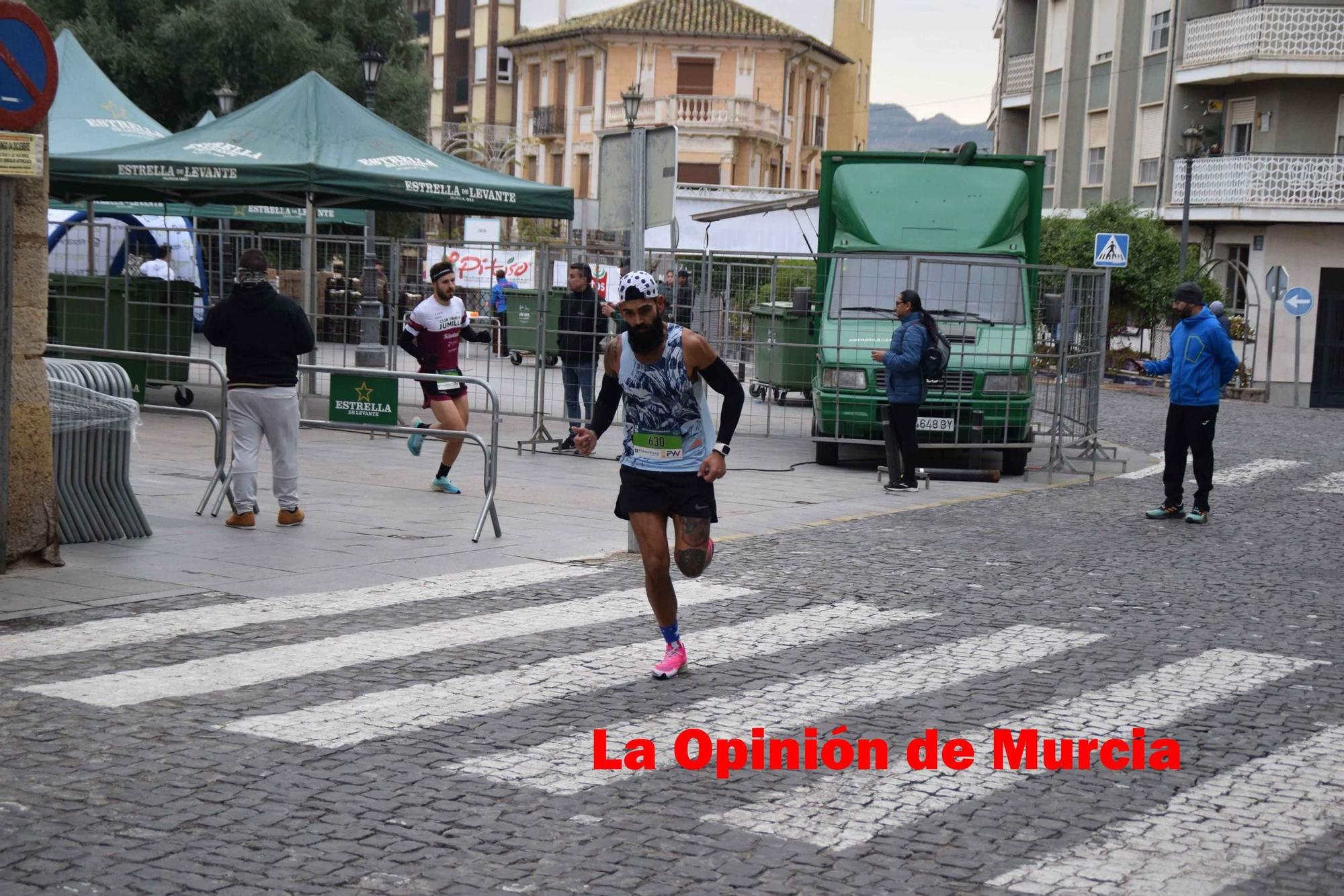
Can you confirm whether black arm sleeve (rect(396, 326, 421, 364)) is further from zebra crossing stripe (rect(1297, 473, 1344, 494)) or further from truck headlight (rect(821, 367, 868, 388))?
zebra crossing stripe (rect(1297, 473, 1344, 494))

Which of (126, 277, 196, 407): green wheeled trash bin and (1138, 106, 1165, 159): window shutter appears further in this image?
(1138, 106, 1165, 159): window shutter

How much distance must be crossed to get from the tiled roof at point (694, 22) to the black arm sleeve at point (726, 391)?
189ft

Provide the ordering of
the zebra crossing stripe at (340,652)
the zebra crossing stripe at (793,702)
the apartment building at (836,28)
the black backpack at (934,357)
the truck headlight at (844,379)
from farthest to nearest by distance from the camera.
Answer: the apartment building at (836,28) → the truck headlight at (844,379) → the black backpack at (934,357) → the zebra crossing stripe at (340,652) → the zebra crossing stripe at (793,702)

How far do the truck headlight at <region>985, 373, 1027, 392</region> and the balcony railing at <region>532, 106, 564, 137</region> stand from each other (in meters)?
53.2

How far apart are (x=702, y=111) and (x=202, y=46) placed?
2863 cm

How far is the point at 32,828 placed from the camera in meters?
5.07

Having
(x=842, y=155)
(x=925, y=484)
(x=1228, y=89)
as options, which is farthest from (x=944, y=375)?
(x=1228, y=89)

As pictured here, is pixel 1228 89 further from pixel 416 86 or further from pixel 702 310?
pixel 702 310

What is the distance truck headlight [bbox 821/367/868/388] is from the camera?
1644cm

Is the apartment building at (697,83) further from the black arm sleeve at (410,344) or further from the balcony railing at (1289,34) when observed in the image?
the black arm sleeve at (410,344)

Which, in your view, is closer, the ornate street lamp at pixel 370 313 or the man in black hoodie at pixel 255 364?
the man in black hoodie at pixel 255 364

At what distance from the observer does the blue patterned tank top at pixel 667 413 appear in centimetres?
743

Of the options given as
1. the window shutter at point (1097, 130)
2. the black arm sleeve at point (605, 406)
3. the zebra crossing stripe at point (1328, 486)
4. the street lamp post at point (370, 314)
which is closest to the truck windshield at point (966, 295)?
the zebra crossing stripe at point (1328, 486)

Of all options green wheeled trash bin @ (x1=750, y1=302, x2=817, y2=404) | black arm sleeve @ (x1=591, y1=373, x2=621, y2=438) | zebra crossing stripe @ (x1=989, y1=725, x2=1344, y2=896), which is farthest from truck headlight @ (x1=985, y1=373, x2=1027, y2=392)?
zebra crossing stripe @ (x1=989, y1=725, x2=1344, y2=896)
